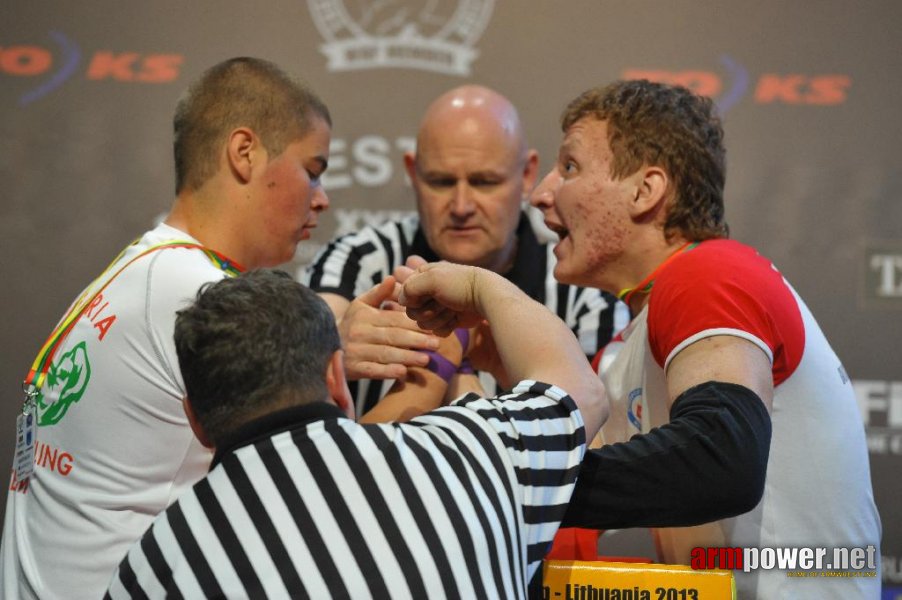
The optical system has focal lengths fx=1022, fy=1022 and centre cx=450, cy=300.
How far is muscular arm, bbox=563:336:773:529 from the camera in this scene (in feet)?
4.18

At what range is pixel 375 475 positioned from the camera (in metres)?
1.11

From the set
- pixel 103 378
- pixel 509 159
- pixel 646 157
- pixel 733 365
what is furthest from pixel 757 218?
pixel 103 378

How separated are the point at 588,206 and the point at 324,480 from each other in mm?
1132

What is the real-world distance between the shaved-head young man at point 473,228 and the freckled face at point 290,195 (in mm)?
611

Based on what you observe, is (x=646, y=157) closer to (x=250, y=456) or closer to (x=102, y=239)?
(x=250, y=456)

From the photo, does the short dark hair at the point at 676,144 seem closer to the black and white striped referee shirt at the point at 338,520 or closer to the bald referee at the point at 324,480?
the bald referee at the point at 324,480

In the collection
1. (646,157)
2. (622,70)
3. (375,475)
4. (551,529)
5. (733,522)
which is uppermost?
(622,70)

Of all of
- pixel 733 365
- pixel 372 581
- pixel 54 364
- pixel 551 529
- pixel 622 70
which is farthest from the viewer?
pixel 622 70

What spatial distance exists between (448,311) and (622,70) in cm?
198

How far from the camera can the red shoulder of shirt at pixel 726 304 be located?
1.50 metres

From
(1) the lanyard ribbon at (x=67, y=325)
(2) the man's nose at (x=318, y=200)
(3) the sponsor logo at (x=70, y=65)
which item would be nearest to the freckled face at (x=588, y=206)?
(2) the man's nose at (x=318, y=200)

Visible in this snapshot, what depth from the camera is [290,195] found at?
2088mm

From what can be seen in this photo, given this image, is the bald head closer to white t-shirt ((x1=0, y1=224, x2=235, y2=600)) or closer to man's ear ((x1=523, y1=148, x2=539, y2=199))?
man's ear ((x1=523, y1=148, x2=539, y2=199))

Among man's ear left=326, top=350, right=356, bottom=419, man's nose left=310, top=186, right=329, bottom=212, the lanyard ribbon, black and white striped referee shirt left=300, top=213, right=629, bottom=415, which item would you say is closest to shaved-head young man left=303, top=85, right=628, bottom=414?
black and white striped referee shirt left=300, top=213, right=629, bottom=415
